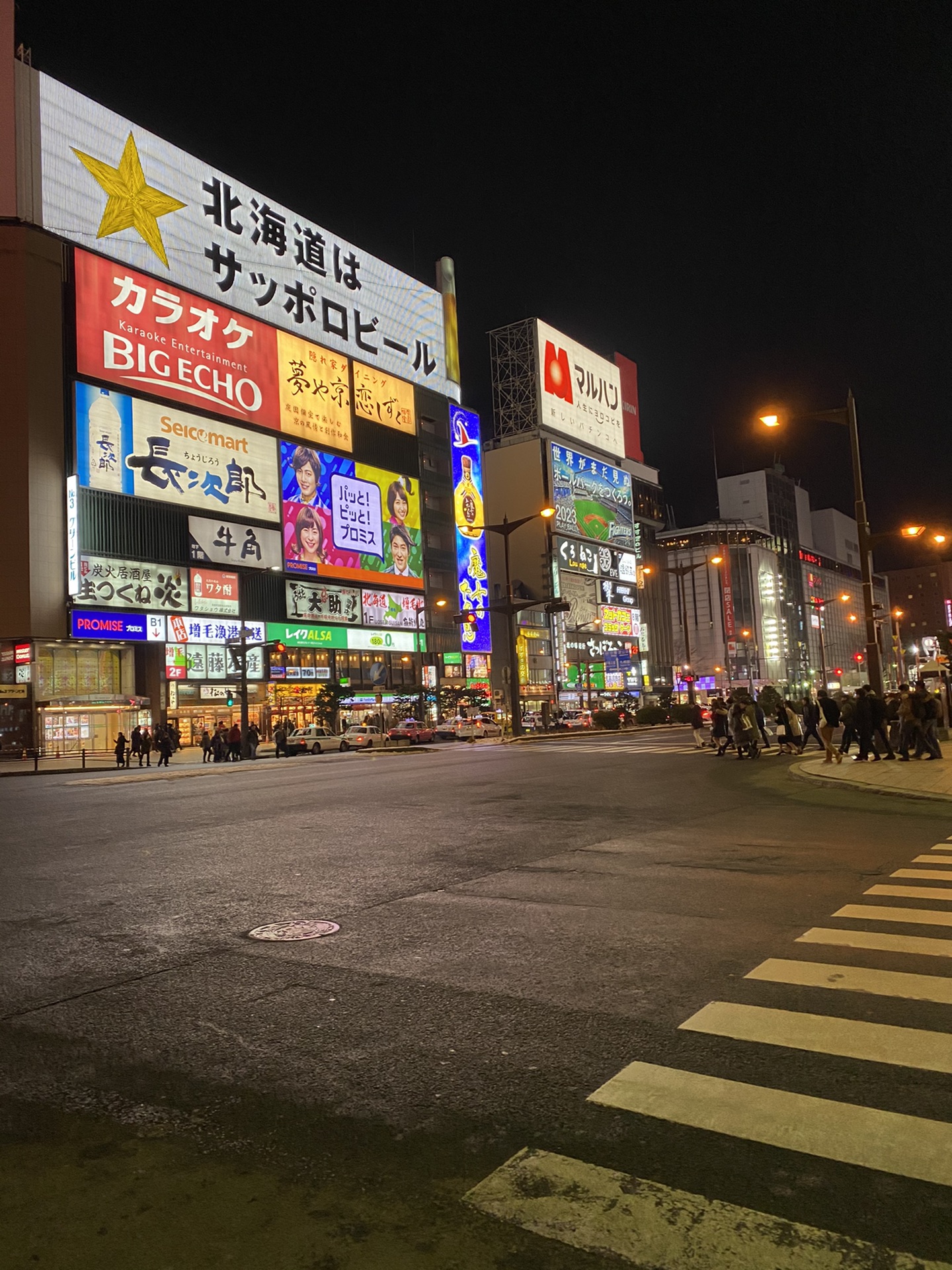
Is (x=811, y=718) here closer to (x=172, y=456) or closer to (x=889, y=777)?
(x=889, y=777)

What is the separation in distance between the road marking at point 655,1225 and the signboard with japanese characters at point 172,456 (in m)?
56.0

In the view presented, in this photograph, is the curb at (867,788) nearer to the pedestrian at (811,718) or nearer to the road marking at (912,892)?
the road marking at (912,892)

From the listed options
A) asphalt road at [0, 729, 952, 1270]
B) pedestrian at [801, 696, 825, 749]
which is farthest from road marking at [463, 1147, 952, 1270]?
pedestrian at [801, 696, 825, 749]

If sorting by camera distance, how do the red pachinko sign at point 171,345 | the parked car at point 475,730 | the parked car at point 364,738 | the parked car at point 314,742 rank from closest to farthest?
the parked car at point 314,742 < the parked car at point 364,738 < the parked car at point 475,730 < the red pachinko sign at point 171,345

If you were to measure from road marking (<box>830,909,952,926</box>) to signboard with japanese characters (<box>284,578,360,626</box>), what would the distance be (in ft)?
202

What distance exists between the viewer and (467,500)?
289 ft

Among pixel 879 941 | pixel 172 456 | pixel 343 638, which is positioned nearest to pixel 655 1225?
pixel 879 941

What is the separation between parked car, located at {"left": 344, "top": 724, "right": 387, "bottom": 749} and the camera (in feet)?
147

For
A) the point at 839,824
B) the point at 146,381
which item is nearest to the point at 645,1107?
the point at 839,824

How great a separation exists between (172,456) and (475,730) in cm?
2658

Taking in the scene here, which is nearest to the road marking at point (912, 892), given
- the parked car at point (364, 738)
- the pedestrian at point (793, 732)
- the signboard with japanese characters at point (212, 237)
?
the pedestrian at point (793, 732)

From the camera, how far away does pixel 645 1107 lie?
3.29 m

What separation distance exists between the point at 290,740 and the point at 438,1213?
4247 cm

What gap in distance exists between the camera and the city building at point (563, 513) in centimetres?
10275
